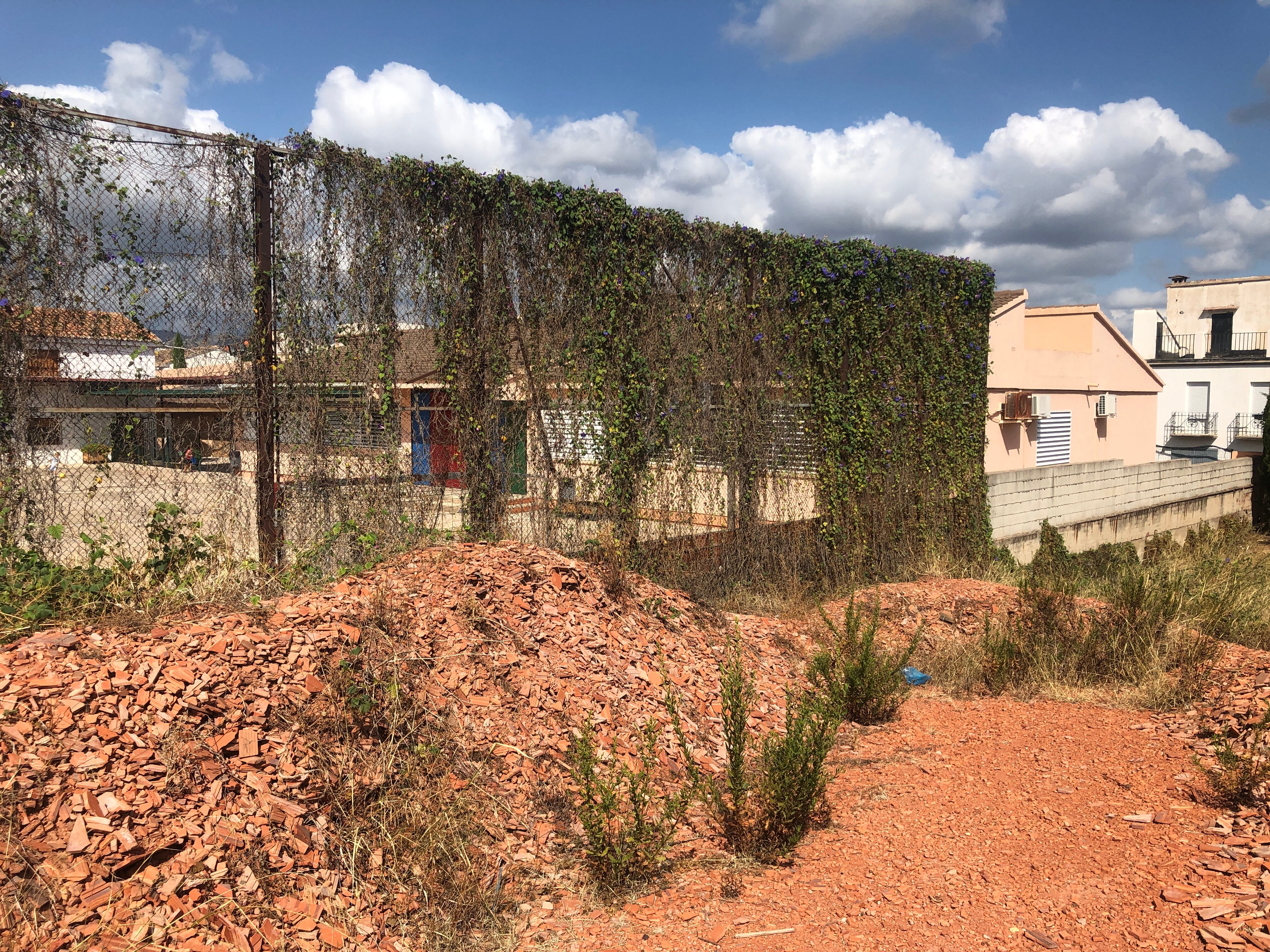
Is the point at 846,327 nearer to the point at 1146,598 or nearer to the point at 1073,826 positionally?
the point at 1146,598

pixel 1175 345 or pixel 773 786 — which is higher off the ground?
pixel 1175 345

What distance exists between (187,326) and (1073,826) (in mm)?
5468

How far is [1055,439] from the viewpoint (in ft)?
54.5

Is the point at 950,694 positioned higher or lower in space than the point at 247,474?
lower

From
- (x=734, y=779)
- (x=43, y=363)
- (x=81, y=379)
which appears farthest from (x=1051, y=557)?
(x=43, y=363)

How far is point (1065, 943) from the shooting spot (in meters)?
2.92

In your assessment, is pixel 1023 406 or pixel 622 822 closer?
pixel 622 822

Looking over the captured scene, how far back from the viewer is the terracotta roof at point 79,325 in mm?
4531

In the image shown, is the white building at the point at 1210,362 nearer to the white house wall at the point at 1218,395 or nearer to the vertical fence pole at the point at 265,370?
the white house wall at the point at 1218,395

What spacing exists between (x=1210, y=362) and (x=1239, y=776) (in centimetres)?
3466

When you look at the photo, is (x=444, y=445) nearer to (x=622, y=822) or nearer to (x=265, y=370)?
(x=265, y=370)

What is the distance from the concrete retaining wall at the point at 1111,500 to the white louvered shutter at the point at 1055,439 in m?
0.94

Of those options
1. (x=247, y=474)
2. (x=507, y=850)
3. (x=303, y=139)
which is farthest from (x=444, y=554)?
(x=303, y=139)

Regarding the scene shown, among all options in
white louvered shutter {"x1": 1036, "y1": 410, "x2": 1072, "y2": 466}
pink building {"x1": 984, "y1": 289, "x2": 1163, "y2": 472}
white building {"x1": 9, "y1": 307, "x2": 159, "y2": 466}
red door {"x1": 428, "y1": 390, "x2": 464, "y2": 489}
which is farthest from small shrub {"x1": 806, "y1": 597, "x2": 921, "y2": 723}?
white louvered shutter {"x1": 1036, "y1": 410, "x2": 1072, "y2": 466}
